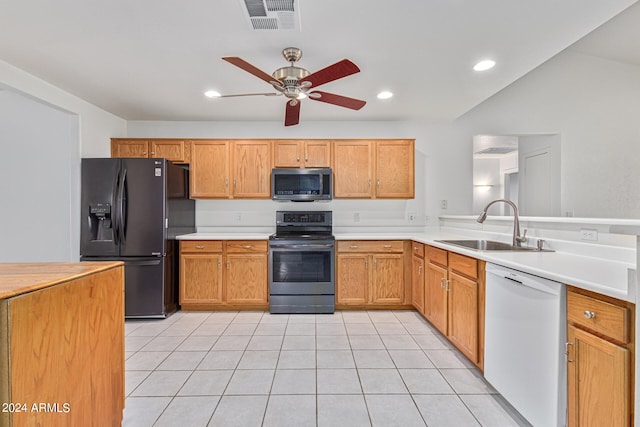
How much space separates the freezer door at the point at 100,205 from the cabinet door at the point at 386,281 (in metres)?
2.82

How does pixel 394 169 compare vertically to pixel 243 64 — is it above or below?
below

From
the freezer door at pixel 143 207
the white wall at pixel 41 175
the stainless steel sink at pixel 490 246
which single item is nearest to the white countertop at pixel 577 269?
the stainless steel sink at pixel 490 246

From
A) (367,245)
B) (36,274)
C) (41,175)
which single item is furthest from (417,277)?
(41,175)

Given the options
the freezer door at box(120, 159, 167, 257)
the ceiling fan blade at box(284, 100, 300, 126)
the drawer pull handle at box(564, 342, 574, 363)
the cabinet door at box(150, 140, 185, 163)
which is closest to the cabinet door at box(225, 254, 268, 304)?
the freezer door at box(120, 159, 167, 257)

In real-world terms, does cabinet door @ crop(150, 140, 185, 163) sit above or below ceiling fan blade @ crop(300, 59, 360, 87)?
below

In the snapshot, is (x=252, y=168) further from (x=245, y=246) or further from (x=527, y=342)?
(x=527, y=342)

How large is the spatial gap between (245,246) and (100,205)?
1.55m

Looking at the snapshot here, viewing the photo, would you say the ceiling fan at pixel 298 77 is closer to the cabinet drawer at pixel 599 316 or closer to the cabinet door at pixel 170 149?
the cabinet drawer at pixel 599 316

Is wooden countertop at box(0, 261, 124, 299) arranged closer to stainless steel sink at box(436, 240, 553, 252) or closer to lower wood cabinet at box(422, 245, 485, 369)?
lower wood cabinet at box(422, 245, 485, 369)

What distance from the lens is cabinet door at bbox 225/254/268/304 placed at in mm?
3442

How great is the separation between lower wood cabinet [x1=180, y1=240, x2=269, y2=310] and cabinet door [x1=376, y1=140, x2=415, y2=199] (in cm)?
166

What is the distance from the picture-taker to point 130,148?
3.74 m

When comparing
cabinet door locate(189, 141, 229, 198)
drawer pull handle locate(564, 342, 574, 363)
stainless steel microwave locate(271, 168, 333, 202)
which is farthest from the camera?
cabinet door locate(189, 141, 229, 198)

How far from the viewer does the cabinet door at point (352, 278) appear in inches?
136
